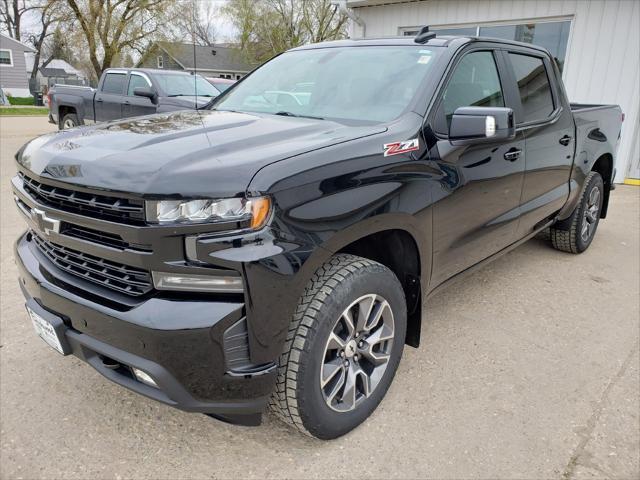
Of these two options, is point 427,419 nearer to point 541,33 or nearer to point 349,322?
point 349,322

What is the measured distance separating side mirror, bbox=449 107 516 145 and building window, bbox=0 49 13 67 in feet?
146

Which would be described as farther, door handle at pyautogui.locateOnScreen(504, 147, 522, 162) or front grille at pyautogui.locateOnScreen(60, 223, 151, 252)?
door handle at pyautogui.locateOnScreen(504, 147, 522, 162)

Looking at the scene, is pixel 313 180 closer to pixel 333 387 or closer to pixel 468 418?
pixel 333 387

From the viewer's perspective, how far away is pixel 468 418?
256cm

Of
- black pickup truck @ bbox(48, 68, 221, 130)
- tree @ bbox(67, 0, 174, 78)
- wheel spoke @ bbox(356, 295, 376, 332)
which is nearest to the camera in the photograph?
wheel spoke @ bbox(356, 295, 376, 332)

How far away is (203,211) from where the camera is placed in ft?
6.01

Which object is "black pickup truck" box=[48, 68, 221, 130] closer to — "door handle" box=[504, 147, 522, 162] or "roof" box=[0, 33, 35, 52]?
"door handle" box=[504, 147, 522, 162]

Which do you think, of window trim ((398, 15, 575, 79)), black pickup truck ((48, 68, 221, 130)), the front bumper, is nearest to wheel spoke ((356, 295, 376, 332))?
the front bumper

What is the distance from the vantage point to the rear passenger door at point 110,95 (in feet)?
34.9

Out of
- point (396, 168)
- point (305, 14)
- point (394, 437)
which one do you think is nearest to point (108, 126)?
point (396, 168)

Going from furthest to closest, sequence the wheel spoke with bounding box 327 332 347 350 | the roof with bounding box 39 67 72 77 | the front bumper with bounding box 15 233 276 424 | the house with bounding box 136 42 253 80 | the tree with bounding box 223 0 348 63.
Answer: the roof with bounding box 39 67 72 77 < the house with bounding box 136 42 253 80 < the tree with bounding box 223 0 348 63 < the wheel spoke with bounding box 327 332 347 350 < the front bumper with bounding box 15 233 276 424

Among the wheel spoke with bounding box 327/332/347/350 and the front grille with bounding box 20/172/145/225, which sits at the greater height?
the front grille with bounding box 20/172/145/225

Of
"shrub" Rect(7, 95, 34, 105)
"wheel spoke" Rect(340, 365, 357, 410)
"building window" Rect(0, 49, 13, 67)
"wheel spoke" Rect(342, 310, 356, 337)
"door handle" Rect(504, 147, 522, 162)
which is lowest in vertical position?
"shrub" Rect(7, 95, 34, 105)

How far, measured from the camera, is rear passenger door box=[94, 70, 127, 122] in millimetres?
10633
